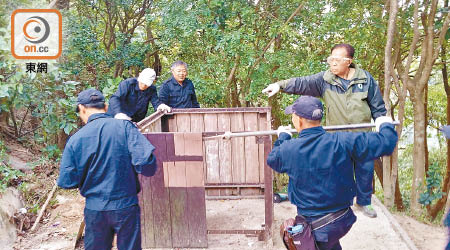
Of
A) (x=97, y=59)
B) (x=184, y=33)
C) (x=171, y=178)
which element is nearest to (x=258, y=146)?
(x=171, y=178)

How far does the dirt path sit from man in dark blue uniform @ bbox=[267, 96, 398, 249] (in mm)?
1961

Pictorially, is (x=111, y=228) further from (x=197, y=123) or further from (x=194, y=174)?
(x=197, y=123)

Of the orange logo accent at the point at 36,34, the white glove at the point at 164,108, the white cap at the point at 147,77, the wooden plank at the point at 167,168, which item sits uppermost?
the orange logo accent at the point at 36,34

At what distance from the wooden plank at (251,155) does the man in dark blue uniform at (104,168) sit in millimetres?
3029

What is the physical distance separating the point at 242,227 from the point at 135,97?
2.50 m

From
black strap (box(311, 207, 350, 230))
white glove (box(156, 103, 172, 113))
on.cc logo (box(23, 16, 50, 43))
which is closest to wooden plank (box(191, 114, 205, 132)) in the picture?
white glove (box(156, 103, 172, 113))

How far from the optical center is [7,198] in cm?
573

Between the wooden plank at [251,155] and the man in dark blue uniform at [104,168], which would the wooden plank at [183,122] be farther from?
the man in dark blue uniform at [104,168]

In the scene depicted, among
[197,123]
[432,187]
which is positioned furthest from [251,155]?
[432,187]

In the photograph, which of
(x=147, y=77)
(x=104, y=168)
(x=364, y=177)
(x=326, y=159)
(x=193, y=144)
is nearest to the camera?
(x=326, y=159)

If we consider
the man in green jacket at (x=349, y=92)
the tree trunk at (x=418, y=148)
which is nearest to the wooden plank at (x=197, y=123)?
the man in green jacket at (x=349, y=92)

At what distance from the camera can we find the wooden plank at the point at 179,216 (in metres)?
4.66

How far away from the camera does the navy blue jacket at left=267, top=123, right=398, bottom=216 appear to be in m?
2.79

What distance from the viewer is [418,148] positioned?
8977 mm
